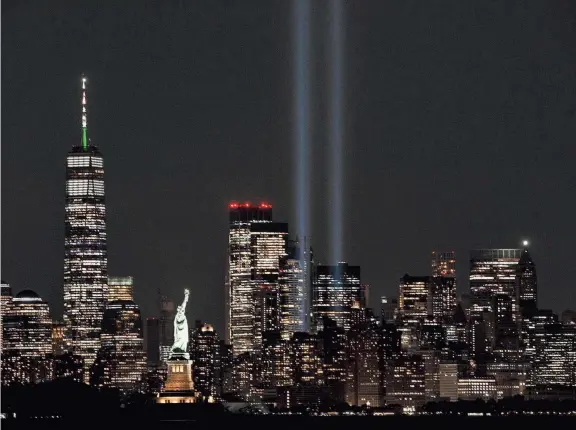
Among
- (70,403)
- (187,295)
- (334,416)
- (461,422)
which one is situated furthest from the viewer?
(334,416)

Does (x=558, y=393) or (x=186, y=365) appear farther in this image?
(x=558, y=393)

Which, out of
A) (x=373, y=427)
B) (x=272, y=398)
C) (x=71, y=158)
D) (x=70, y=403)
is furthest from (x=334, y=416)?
(x=71, y=158)

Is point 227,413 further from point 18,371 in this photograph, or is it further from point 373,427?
point 18,371

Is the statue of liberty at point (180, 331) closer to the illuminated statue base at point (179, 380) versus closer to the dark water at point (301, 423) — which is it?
the illuminated statue base at point (179, 380)

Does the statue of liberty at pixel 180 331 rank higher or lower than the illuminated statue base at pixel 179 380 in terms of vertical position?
higher

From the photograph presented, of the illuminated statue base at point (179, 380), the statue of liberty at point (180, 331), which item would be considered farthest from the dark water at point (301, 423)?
the statue of liberty at point (180, 331)

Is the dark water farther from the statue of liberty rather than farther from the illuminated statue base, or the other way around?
the statue of liberty

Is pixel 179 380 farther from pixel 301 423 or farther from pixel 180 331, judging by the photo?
pixel 301 423

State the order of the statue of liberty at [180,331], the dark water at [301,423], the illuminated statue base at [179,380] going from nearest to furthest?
the statue of liberty at [180,331] → the illuminated statue base at [179,380] → the dark water at [301,423]
